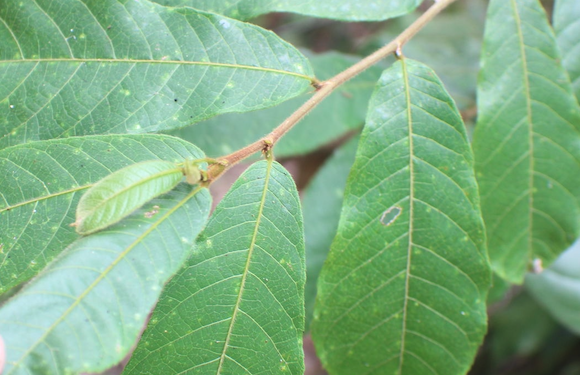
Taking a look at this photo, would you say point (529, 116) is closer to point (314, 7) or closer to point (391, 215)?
point (391, 215)

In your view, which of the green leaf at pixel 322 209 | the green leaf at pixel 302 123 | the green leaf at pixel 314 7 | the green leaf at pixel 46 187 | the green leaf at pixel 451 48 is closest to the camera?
the green leaf at pixel 46 187

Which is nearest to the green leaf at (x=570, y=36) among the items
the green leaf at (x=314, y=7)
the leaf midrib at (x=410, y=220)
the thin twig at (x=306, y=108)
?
the thin twig at (x=306, y=108)

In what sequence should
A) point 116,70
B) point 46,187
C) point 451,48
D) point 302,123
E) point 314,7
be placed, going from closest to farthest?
point 46,187
point 116,70
point 314,7
point 302,123
point 451,48

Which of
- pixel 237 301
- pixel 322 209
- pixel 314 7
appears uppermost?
pixel 314 7

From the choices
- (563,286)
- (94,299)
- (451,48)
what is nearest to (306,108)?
(94,299)

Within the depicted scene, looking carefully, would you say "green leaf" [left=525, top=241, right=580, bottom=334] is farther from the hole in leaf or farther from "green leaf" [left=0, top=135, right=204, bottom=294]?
"green leaf" [left=0, top=135, right=204, bottom=294]

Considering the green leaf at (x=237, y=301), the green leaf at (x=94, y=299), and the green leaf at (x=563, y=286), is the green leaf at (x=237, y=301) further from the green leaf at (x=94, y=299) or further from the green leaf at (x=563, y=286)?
the green leaf at (x=563, y=286)

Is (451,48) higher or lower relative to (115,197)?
higher

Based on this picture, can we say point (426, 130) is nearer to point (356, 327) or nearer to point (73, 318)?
point (356, 327)
